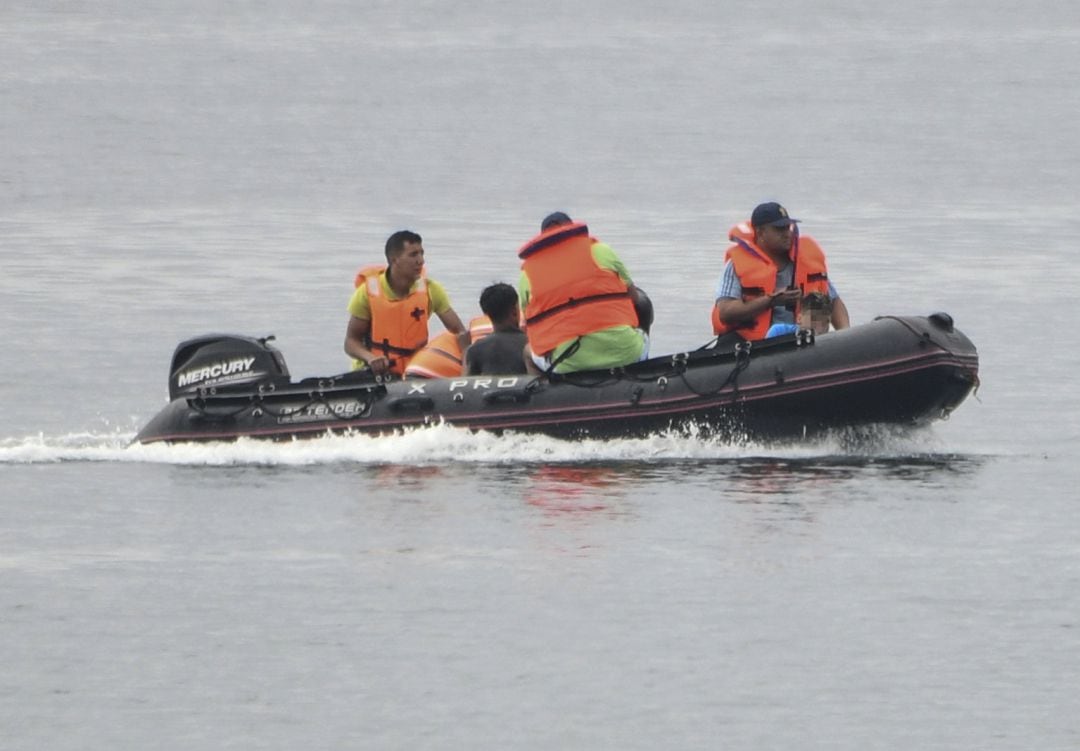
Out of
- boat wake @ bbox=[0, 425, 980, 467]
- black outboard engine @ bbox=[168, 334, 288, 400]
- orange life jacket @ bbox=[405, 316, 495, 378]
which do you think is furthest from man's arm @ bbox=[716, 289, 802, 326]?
black outboard engine @ bbox=[168, 334, 288, 400]

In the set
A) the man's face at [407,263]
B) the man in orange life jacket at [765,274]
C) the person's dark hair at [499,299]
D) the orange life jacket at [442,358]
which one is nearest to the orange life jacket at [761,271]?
the man in orange life jacket at [765,274]

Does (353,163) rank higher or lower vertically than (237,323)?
higher

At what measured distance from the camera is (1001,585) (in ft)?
39.5

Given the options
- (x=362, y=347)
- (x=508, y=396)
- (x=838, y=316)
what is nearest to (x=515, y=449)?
(x=508, y=396)

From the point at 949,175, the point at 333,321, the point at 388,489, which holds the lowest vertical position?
the point at 388,489

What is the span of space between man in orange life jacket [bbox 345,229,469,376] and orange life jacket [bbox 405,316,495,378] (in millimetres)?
54

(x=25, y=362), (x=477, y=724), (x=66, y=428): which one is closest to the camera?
(x=477, y=724)

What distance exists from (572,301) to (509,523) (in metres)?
1.78

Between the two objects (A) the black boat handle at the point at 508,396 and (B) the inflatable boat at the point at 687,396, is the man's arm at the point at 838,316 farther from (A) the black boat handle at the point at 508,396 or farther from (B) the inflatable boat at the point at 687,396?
(A) the black boat handle at the point at 508,396

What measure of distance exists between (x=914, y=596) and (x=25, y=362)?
411 inches

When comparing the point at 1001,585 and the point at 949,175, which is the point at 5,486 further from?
the point at 949,175

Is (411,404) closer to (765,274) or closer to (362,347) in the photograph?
(362,347)

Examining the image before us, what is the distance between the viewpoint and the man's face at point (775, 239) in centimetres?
1462

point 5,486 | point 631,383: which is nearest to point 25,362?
point 5,486
